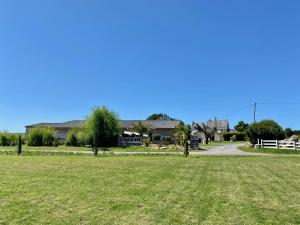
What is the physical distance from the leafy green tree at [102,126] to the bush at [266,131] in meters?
18.7

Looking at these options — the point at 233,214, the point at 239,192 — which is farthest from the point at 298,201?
the point at 233,214

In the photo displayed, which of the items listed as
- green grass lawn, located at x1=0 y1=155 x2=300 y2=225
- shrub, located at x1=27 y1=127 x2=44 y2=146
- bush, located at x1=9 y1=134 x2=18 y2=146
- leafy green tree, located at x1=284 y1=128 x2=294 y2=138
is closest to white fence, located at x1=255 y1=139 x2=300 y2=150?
green grass lawn, located at x1=0 y1=155 x2=300 y2=225

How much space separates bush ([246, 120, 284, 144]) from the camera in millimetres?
38000

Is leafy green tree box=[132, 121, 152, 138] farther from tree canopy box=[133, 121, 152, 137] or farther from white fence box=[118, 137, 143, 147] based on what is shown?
white fence box=[118, 137, 143, 147]

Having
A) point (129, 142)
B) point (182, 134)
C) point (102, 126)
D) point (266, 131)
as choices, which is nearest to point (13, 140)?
point (102, 126)

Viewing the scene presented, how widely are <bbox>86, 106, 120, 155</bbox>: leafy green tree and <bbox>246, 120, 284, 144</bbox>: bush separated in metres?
18.7

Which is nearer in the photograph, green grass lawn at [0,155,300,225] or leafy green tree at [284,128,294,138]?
green grass lawn at [0,155,300,225]

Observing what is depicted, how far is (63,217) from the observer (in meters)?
5.41

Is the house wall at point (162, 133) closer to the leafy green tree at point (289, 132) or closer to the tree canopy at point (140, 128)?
the tree canopy at point (140, 128)

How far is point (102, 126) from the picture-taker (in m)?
44.8

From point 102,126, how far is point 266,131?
70.6 ft

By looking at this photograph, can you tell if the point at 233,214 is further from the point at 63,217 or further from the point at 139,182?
the point at 139,182

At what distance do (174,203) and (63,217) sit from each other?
2.33 m

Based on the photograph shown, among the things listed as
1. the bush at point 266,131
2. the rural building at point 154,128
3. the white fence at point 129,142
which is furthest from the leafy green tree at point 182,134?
the rural building at point 154,128
